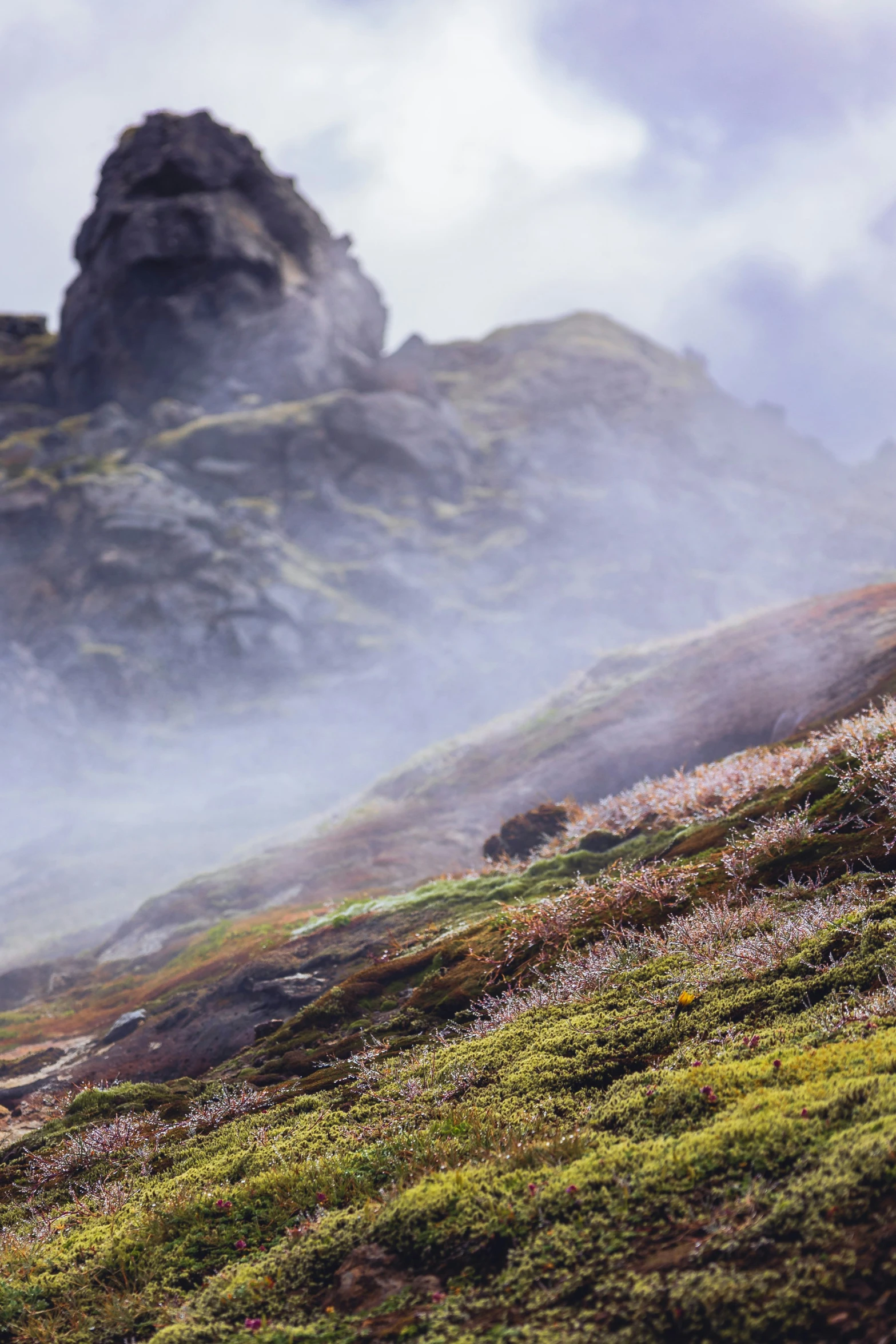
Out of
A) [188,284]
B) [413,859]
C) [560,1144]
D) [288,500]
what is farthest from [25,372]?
[560,1144]

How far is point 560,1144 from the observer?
16.5ft

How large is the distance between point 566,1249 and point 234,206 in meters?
117

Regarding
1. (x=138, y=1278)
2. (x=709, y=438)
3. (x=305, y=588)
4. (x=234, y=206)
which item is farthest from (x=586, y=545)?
(x=138, y=1278)

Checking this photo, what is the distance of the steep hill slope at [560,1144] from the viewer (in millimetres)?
3688

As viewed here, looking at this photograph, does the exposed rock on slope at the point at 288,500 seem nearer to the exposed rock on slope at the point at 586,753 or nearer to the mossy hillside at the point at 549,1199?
the exposed rock on slope at the point at 586,753

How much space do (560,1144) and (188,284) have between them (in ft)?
361

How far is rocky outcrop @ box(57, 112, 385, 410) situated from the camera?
313 feet

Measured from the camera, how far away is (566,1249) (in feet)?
13.2

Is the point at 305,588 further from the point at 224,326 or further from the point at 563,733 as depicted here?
the point at 563,733

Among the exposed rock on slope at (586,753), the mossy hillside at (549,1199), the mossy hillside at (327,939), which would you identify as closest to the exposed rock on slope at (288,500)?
the exposed rock on slope at (586,753)

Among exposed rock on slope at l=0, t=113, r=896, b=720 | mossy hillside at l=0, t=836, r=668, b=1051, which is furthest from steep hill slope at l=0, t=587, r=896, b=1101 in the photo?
exposed rock on slope at l=0, t=113, r=896, b=720

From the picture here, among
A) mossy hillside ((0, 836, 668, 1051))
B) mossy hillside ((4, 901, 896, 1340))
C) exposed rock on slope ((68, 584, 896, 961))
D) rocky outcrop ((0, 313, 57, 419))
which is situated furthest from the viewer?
rocky outcrop ((0, 313, 57, 419))

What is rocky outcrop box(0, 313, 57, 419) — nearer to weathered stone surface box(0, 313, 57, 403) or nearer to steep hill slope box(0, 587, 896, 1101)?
weathered stone surface box(0, 313, 57, 403)

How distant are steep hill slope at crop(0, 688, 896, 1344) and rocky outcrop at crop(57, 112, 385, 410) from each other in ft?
333
